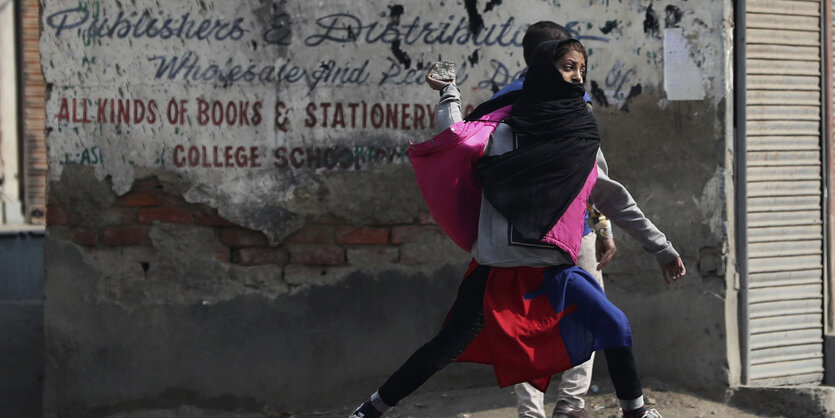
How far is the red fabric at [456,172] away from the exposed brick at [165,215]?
1699 millimetres

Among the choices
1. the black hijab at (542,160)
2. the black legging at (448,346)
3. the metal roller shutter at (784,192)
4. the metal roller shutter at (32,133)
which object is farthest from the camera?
the metal roller shutter at (32,133)

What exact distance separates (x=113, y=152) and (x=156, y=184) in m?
0.25

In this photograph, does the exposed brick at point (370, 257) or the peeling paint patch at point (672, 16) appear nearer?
the peeling paint patch at point (672, 16)

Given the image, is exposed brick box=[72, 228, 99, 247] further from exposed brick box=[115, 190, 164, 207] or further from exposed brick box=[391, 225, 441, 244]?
exposed brick box=[391, 225, 441, 244]

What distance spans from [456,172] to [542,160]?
30 centimetres

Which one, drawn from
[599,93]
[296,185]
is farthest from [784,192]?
[296,185]

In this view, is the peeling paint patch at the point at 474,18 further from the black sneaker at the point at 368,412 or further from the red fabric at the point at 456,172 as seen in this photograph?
the black sneaker at the point at 368,412

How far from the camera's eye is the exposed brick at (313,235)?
4832mm

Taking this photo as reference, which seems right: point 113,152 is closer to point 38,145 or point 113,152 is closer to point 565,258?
point 565,258

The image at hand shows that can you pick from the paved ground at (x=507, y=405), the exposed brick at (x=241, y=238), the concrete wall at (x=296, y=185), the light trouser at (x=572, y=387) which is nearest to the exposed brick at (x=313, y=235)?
the concrete wall at (x=296, y=185)

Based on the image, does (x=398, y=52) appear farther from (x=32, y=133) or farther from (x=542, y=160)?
(x=32, y=133)

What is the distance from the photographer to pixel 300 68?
478 centimetres

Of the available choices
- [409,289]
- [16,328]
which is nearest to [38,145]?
[16,328]

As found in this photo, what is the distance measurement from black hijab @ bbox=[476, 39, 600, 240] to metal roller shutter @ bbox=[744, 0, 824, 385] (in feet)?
6.18
